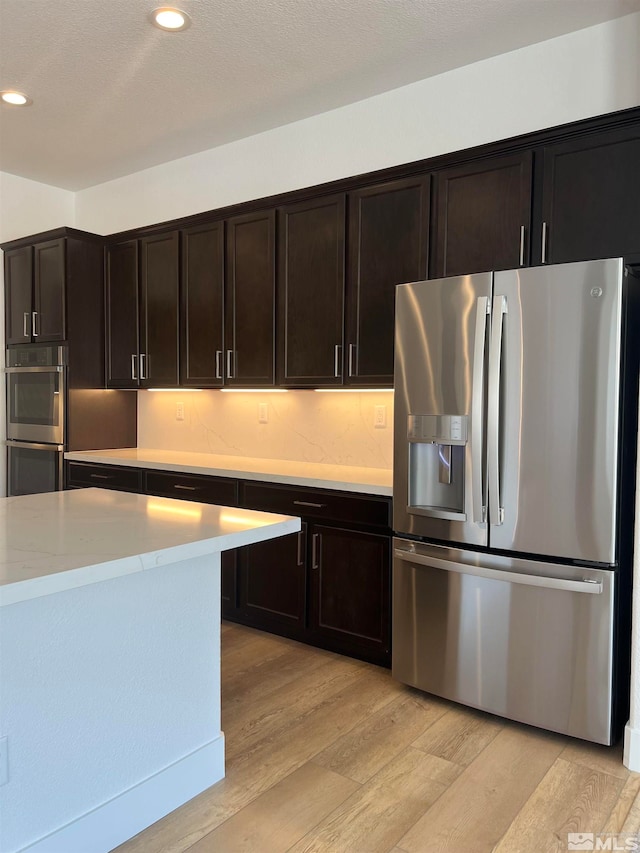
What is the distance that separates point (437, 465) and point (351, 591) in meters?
0.82

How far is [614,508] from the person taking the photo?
233cm

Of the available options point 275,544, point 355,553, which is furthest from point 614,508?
point 275,544

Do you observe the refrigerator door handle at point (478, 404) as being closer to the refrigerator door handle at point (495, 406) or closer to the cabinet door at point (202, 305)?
the refrigerator door handle at point (495, 406)

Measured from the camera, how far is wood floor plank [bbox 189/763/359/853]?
1871 mm

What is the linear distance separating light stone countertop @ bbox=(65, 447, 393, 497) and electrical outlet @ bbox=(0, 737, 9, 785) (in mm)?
1827

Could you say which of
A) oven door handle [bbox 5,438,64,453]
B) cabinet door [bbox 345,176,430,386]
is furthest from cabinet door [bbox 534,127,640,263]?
oven door handle [bbox 5,438,64,453]

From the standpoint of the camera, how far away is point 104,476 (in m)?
4.25

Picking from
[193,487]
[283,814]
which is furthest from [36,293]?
[283,814]

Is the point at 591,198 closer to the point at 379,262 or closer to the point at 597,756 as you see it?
the point at 379,262

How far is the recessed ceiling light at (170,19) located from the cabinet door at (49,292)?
1968 mm

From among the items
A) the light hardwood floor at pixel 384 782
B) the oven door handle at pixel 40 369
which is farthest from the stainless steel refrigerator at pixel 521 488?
the oven door handle at pixel 40 369

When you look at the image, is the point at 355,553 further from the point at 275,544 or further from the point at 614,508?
the point at 614,508

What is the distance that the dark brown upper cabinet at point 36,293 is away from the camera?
14.5 feet

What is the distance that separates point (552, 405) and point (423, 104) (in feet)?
6.15
